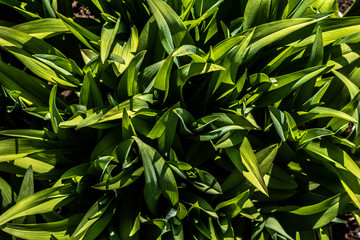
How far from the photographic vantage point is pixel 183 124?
1036 millimetres

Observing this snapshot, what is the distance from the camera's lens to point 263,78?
1159 mm

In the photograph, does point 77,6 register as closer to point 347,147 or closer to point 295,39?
point 295,39

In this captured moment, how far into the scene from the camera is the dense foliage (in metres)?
1.07

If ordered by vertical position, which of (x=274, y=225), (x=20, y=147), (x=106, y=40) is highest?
(x=106, y=40)

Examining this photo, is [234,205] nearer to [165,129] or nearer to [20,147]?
[165,129]

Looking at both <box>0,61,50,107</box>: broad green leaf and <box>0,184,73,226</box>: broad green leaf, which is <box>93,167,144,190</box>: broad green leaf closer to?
<box>0,184,73,226</box>: broad green leaf

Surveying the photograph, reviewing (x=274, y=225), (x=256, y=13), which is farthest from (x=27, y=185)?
(x=256, y=13)

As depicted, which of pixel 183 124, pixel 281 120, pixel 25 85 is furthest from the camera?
pixel 25 85

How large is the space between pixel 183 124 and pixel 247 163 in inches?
8.8

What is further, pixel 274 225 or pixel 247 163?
pixel 274 225

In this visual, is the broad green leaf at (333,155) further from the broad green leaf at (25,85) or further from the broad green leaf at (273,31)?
the broad green leaf at (25,85)

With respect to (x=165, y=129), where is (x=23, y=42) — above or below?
above

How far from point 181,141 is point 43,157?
475 millimetres

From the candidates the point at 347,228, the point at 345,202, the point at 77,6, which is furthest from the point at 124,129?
the point at 347,228
